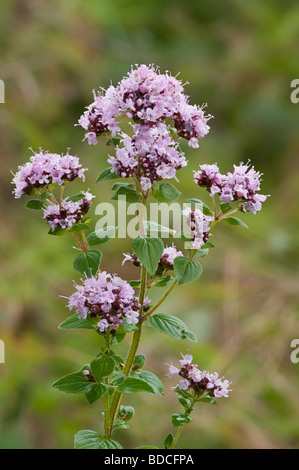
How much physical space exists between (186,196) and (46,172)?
106 inches

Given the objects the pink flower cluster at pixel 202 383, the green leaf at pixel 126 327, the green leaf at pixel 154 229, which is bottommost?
the pink flower cluster at pixel 202 383

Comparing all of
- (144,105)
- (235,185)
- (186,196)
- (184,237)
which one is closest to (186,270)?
(184,237)

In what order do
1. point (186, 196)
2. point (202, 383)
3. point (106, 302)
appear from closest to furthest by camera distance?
point (106, 302), point (202, 383), point (186, 196)

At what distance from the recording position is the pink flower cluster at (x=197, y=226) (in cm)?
87

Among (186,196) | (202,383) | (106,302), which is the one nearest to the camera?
(106,302)

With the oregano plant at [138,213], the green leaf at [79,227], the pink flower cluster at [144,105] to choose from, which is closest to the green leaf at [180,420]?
the oregano plant at [138,213]

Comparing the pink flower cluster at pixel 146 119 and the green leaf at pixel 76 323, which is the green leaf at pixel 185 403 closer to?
the green leaf at pixel 76 323

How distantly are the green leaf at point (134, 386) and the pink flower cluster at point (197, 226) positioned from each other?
215 millimetres

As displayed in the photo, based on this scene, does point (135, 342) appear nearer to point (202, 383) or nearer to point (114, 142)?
point (202, 383)

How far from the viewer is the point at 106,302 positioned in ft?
2.68

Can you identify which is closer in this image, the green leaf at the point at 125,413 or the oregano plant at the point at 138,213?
the oregano plant at the point at 138,213

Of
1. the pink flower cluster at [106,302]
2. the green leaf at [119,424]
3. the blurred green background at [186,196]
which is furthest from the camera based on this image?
the blurred green background at [186,196]

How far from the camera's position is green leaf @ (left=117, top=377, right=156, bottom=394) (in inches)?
32.9
